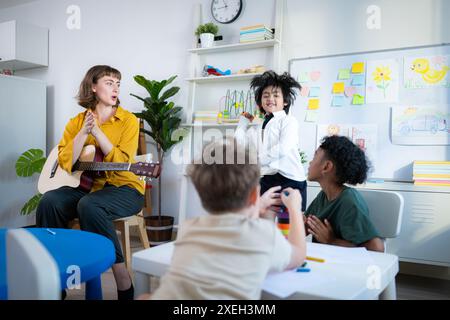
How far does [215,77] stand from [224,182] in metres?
2.74

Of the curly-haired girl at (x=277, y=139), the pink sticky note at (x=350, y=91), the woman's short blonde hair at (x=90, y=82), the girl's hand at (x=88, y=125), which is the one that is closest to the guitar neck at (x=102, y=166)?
the girl's hand at (x=88, y=125)

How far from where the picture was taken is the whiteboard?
2.79 metres

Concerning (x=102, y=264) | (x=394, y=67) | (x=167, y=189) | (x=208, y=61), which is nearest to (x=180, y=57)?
(x=208, y=61)

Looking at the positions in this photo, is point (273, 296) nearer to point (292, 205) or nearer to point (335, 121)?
point (292, 205)

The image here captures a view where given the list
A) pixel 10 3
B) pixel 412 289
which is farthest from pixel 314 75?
pixel 10 3

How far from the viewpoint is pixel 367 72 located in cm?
301

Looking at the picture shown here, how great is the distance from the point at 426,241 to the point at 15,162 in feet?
13.0

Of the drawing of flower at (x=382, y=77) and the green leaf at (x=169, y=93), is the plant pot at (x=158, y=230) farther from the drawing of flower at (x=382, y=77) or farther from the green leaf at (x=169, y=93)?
the drawing of flower at (x=382, y=77)

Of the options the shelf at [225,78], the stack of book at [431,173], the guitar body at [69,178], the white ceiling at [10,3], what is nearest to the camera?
the guitar body at [69,178]

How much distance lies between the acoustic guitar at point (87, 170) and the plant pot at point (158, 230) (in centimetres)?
123

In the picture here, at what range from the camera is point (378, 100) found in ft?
9.75

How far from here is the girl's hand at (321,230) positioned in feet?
4.55

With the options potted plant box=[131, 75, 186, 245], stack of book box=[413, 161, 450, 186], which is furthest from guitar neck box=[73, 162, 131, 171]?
stack of book box=[413, 161, 450, 186]

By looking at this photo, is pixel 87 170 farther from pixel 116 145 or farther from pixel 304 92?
pixel 304 92
